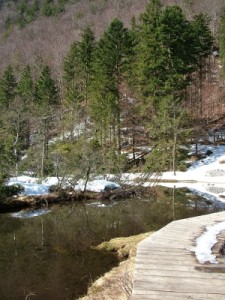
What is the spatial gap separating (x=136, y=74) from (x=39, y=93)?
48.7ft

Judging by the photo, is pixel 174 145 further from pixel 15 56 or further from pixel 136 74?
pixel 15 56

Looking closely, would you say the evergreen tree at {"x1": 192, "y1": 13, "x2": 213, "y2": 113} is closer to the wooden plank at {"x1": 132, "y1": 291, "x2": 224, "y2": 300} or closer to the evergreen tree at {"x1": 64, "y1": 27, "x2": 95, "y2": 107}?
the evergreen tree at {"x1": 64, "y1": 27, "x2": 95, "y2": 107}

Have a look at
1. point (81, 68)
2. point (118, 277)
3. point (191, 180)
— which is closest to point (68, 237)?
point (118, 277)

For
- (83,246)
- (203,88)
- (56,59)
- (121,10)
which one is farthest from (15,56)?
(83,246)

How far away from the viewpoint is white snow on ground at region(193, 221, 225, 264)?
5.72 m

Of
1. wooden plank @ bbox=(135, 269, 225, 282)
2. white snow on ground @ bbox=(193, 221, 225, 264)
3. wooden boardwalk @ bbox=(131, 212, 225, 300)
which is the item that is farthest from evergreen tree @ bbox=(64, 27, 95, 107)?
wooden plank @ bbox=(135, 269, 225, 282)

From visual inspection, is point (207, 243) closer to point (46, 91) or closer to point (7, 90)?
point (46, 91)

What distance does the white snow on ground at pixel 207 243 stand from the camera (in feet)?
18.8

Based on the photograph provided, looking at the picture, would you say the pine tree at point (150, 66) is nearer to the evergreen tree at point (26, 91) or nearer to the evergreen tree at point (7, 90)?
the evergreen tree at point (26, 91)

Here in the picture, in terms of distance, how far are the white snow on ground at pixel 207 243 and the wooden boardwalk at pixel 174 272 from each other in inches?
3.9

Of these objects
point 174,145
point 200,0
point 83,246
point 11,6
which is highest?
point 11,6

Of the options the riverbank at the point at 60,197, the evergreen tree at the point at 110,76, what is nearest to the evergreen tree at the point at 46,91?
the evergreen tree at the point at 110,76

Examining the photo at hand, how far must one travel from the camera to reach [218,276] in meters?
4.75

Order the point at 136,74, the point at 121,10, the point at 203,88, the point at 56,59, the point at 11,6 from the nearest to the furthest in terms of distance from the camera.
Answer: the point at 136,74 < the point at 203,88 < the point at 56,59 < the point at 121,10 < the point at 11,6
